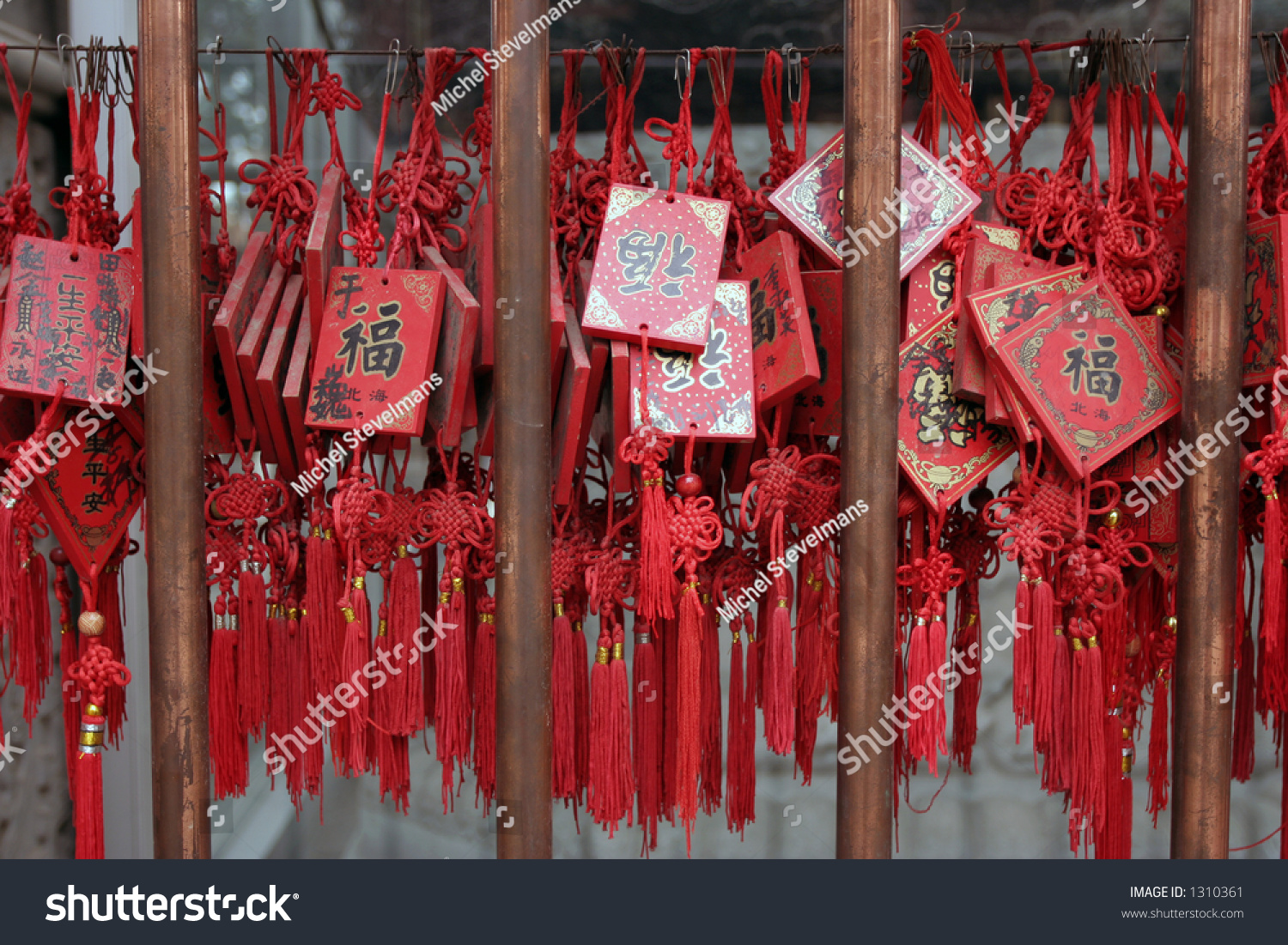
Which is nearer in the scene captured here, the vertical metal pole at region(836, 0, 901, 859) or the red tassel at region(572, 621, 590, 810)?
the vertical metal pole at region(836, 0, 901, 859)

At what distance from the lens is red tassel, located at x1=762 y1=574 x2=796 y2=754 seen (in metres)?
0.87

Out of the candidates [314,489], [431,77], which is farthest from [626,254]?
[314,489]

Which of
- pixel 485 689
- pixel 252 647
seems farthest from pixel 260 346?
pixel 485 689

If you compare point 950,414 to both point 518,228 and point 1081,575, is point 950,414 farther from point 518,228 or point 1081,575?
point 518,228

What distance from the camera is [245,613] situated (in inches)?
35.1

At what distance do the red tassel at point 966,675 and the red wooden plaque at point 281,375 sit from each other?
0.67 meters

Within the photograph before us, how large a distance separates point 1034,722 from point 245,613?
75 centimetres

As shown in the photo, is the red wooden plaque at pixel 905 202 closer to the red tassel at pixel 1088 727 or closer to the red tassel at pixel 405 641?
the red tassel at pixel 1088 727

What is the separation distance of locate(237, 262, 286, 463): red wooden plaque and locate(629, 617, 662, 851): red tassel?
1.30 feet

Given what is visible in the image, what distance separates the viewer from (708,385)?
33.5 inches
